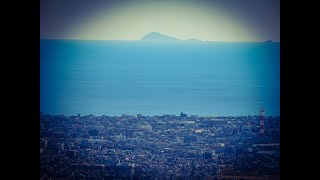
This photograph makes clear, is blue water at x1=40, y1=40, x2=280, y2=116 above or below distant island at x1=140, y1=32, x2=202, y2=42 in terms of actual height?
below

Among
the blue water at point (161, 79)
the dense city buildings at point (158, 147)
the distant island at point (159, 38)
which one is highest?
the distant island at point (159, 38)

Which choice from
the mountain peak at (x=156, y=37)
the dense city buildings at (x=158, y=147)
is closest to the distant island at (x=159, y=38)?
the mountain peak at (x=156, y=37)

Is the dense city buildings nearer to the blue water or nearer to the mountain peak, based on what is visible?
the blue water

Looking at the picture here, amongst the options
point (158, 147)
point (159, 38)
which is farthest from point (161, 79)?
point (158, 147)

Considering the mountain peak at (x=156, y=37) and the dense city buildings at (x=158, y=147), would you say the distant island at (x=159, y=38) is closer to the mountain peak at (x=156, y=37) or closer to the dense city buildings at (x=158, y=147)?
the mountain peak at (x=156, y=37)

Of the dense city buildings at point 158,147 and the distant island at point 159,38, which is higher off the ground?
the distant island at point 159,38

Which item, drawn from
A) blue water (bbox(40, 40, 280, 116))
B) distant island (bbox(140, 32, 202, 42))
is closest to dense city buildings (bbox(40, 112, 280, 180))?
blue water (bbox(40, 40, 280, 116))

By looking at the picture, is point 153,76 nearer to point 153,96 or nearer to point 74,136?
point 153,96
